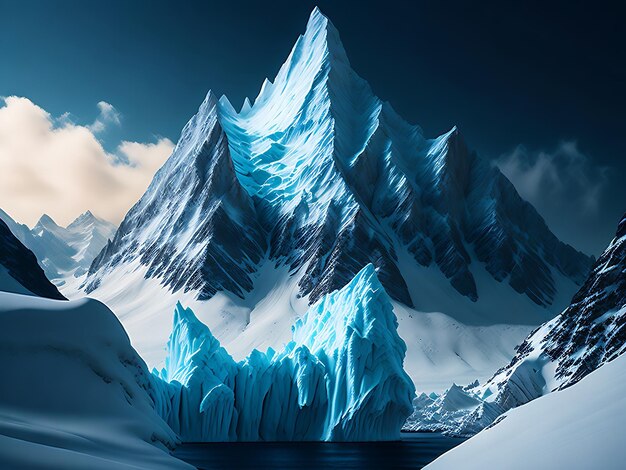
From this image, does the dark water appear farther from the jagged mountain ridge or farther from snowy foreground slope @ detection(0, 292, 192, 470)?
the jagged mountain ridge

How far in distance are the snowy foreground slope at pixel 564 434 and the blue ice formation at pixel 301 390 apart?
95.4 feet

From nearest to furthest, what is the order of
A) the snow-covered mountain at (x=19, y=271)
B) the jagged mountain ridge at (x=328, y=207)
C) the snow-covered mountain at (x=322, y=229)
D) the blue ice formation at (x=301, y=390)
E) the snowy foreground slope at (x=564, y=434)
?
the snowy foreground slope at (x=564, y=434)
the blue ice formation at (x=301, y=390)
the snow-covered mountain at (x=19, y=271)
the snow-covered mountain at (x=322, y=229)
the jagged mountain ridge at (x=328, y=207)

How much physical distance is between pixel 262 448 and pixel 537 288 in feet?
407

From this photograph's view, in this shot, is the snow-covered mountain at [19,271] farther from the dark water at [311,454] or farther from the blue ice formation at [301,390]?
the dark water at [311,454]

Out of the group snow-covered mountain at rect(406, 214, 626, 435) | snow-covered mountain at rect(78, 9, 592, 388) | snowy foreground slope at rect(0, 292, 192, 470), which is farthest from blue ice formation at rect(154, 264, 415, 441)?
snow-covered mountain at rect(78, 9, 592, 388)

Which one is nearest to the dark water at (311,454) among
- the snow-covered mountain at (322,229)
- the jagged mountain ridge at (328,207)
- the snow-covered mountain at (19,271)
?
the snow-covered mountain at (19,271)

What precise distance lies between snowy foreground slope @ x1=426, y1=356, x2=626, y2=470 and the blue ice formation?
29.1 meters

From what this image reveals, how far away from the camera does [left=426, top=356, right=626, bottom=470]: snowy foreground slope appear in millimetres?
6699

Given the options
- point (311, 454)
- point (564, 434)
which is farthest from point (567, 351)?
point (564, 434)

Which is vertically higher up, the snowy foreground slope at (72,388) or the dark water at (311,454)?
the dark water at (311,454)

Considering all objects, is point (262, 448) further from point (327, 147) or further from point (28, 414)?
point (327, 147)

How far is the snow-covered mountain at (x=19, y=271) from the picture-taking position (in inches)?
2215

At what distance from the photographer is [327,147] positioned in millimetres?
147125

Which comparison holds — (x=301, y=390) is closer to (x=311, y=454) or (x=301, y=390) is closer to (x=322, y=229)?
(x=311, y=454)
